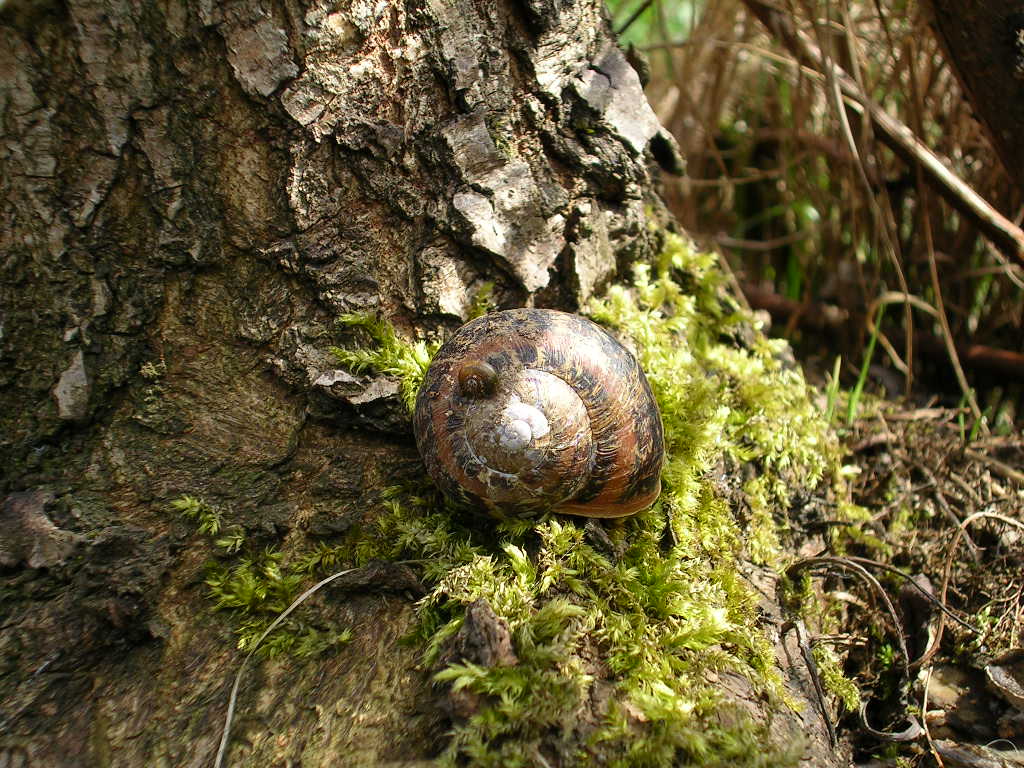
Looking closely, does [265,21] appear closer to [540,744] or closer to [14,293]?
[14,293]

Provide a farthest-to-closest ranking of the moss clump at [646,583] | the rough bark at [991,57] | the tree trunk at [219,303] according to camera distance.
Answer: the rough bark at [991,57] → the tree trunk at [219,303] → the moss clump at [646,583]

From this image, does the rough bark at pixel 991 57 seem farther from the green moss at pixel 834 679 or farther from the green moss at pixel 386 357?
the green moss at pixel 386 357

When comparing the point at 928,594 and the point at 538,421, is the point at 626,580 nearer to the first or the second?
the point at 538,421

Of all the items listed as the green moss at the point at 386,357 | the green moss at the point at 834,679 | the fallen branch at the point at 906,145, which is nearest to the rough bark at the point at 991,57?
the fallen branch at the point at 906,145

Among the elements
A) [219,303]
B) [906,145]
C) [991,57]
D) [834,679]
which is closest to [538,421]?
[219,303]

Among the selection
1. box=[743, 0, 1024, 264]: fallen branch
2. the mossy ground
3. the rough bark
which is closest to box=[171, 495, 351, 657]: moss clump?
the mossy ground

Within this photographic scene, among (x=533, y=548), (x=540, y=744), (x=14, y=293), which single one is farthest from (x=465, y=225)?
(x=540, y=744)

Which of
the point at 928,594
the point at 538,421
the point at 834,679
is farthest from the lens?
the point at 928,594
